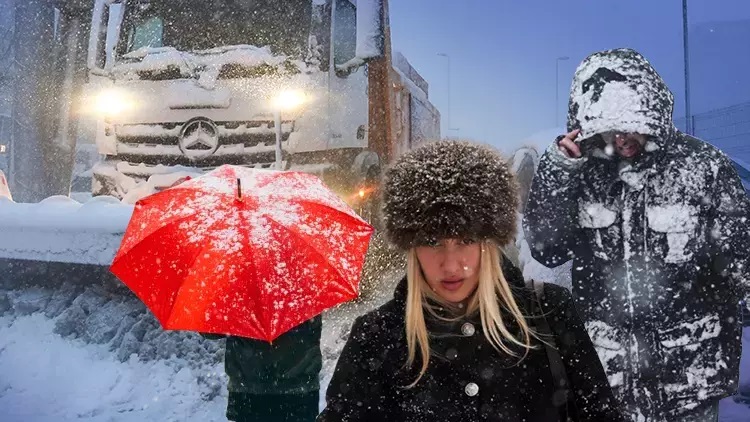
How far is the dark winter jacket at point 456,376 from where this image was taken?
138 centimetres

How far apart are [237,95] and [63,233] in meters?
2.13

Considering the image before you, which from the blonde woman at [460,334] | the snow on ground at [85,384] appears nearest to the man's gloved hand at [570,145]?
the blonde woman at [460,334]

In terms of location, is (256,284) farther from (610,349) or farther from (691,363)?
(691,363)

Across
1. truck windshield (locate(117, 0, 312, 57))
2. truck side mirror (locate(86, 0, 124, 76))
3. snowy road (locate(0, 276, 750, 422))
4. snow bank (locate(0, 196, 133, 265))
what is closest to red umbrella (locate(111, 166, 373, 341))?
snowy road (locate(0, 276, 750, 422))

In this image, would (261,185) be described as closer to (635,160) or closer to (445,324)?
(445,324)

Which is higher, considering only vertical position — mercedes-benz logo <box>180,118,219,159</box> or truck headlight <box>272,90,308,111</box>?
truck headlight <box>272,90,308,111</box>

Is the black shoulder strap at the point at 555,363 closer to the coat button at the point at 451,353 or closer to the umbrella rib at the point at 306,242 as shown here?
the coat button at the point at 451,353

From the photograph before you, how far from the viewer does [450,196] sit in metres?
1.48

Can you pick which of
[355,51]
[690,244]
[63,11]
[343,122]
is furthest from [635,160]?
[63,11]

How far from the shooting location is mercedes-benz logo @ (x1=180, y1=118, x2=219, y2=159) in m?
5.81

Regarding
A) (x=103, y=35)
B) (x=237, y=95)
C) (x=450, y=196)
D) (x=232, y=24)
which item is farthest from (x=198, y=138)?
(x=450, y=196)

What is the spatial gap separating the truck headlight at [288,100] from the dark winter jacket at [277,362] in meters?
3.86

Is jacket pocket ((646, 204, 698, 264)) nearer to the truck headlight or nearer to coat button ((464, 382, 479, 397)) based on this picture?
coat button ((464, 382, 479, 397))

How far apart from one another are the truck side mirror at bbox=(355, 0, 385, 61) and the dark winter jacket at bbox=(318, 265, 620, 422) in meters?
4.18
